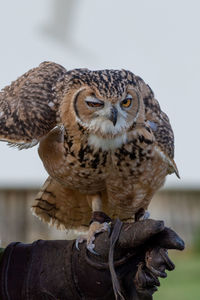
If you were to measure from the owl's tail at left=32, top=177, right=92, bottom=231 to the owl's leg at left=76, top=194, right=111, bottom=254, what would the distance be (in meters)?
0.15

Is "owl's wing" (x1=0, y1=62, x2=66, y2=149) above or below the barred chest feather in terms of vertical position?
above

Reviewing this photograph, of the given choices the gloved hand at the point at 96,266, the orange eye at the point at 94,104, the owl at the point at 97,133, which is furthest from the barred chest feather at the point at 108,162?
the gloved hand at the point at 96,266

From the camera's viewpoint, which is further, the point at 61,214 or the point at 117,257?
the point at 61,214

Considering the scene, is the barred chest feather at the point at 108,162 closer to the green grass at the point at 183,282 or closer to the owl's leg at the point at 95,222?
the owl's leg at the point at 95,222

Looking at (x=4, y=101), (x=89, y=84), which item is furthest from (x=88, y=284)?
(x=4, y=101)

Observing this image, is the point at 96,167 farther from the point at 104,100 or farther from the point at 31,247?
the point at 31,247

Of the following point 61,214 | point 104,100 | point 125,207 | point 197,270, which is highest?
point 104,100

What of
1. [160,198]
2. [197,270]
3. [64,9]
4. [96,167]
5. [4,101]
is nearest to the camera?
[96,167]

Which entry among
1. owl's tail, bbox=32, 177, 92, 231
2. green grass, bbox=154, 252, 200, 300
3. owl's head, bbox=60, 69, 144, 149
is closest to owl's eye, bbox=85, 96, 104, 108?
owl's head, bbox=60, 69, 144, 149

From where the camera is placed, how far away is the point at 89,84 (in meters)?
2.17

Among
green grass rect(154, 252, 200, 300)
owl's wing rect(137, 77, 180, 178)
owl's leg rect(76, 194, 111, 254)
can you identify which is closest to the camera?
owl's leg rect(76, 194, 111, 254)

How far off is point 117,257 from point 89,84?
2.52 feet

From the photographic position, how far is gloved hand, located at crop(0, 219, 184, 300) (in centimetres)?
176

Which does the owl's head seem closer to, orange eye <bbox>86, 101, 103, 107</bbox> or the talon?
orange eye <bbox>86, 101, 103, 107</bbox>
